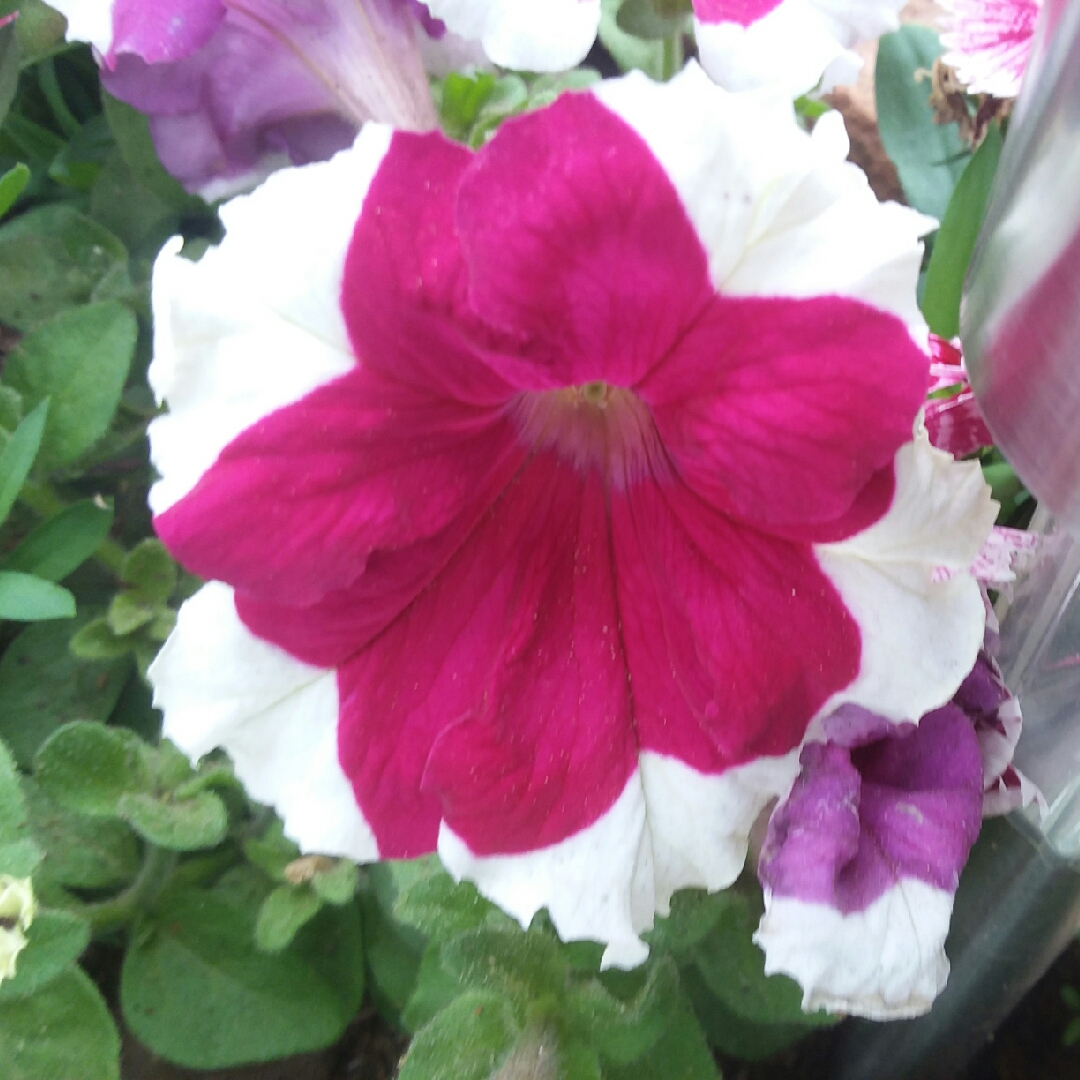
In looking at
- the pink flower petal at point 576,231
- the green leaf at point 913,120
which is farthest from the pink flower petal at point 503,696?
the green leaf at point 913,120

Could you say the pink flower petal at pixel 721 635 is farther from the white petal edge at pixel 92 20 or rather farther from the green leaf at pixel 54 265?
the green leaf at pixel 54 265

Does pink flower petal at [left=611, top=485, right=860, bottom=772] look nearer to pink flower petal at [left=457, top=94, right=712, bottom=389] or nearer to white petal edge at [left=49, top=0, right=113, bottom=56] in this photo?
pink flower petal at [left=457, top=94, right=712, bottom=389]

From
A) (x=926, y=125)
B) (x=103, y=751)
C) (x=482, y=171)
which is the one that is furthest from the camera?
(x=926, y=125)

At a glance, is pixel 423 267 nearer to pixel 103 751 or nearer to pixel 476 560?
pixel 476 560

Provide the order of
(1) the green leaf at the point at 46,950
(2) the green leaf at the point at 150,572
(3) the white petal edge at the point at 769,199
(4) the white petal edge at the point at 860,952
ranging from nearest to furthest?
1. (3) the white petal edge at the point at 769,199
2. (4) the white petal edge at the point at 860,952
3. (1) the green leaf at the point at 46,950
4. (2) the green leaf at the point at 150,572

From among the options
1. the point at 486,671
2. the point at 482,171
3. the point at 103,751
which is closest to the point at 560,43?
the point at 482,171
